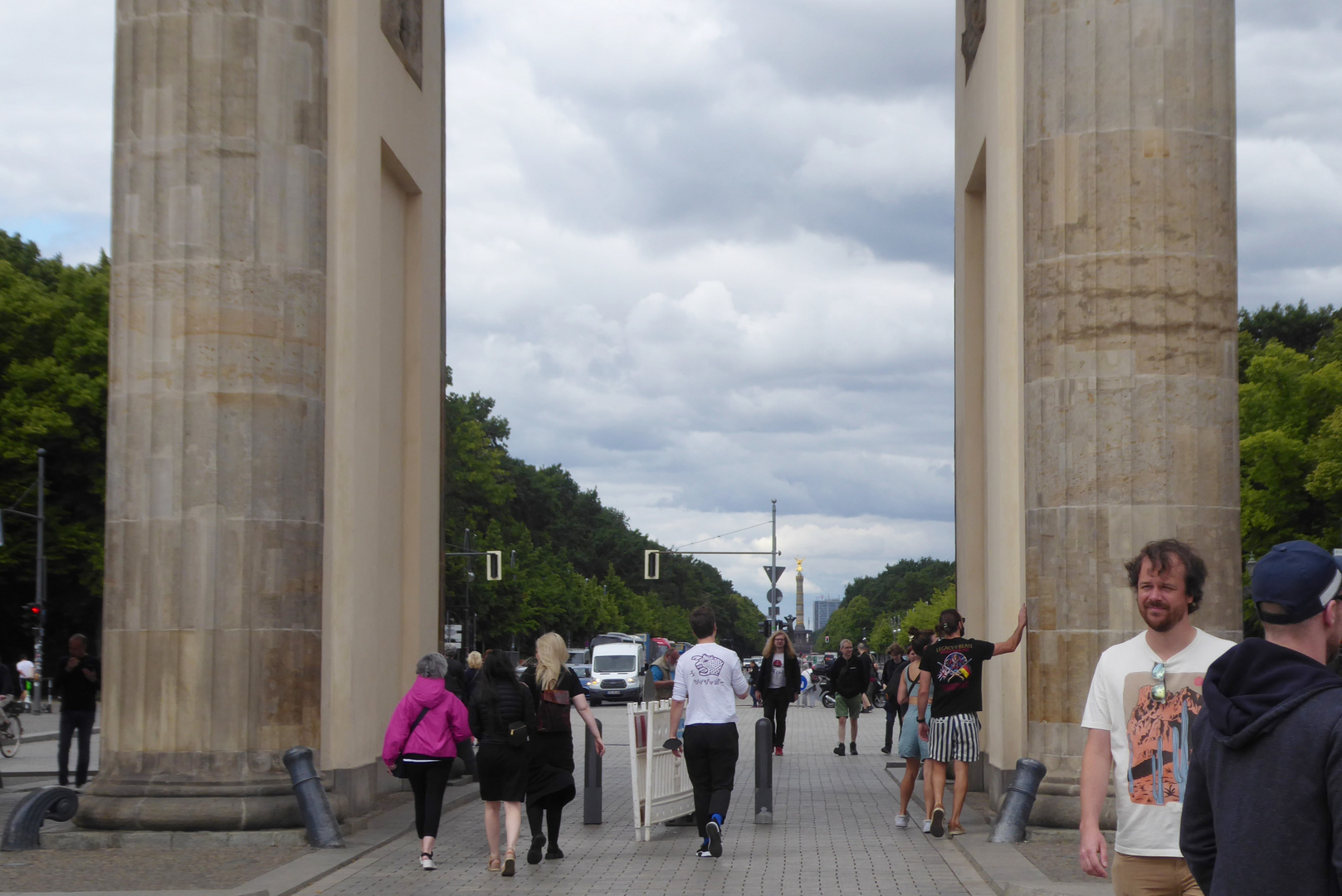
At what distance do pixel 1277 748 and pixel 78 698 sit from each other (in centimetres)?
1621

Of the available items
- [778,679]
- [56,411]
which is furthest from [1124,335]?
[56,411]

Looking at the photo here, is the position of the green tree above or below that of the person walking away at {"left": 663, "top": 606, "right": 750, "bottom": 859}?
above

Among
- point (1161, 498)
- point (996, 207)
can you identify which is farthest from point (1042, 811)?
point (996, 207)

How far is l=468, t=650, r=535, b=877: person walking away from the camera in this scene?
11680 mm

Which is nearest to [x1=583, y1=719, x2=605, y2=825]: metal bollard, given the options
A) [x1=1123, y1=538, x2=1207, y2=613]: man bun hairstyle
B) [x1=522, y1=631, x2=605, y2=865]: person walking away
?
[x1=522, y1=631, x2=605, y2=865]: person walking away

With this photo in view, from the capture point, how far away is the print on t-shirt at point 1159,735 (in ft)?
17.3

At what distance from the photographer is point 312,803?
42.2 feet

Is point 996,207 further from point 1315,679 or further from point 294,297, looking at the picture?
point 1315,679

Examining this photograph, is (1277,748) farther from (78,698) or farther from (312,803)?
(78,698)

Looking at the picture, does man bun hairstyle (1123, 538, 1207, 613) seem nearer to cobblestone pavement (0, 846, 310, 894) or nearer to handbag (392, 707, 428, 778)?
cobblestone pavement (0, 846, 310, 894)

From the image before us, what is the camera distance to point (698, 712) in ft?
40.5

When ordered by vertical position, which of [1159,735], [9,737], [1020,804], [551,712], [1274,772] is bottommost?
[9,737]

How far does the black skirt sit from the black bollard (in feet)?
5.86

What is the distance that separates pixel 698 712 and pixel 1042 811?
2906mm
